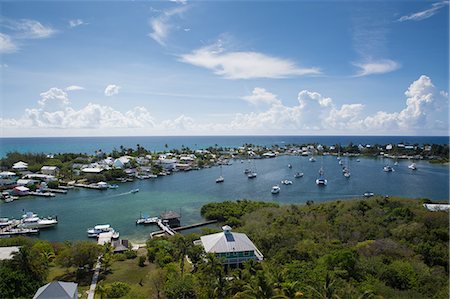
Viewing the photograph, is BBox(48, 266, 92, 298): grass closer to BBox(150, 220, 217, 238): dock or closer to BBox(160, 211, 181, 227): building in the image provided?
BBox(150, 220, 217, 238): dock

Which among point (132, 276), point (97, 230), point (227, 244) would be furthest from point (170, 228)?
point (227, 244)

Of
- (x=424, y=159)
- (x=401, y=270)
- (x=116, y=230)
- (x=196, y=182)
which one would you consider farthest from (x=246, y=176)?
(x=424, y=159)

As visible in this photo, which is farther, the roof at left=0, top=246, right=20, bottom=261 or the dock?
the dock

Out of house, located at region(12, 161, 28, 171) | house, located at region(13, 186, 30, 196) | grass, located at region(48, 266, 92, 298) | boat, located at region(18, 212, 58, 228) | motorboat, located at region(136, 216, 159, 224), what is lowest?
motorboat, located at region(136, 216, 159, 224)

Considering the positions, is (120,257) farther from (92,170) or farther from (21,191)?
(92,170)

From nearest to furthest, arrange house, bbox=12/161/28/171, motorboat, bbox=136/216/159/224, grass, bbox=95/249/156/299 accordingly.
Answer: grass, bbox=95/249/156/299 < motorboat, bbox=136/216/159/224 < house, bbox=12/161/28/171

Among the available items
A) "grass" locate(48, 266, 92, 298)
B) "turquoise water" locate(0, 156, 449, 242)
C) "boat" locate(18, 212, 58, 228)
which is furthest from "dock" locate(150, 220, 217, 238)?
"boat" locate(18, 212, 58, 228)

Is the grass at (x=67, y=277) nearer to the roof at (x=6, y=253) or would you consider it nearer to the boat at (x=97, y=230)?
the roof at (x=6, y=253)

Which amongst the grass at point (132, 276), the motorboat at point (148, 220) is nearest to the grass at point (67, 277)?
the grass at point (132, 276)
